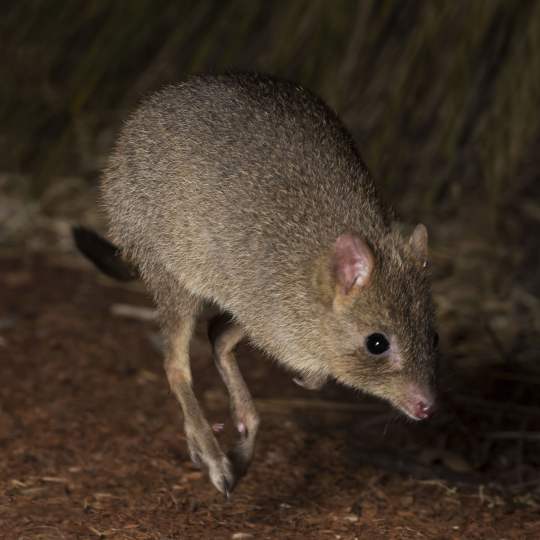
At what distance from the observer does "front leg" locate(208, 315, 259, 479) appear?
3965mm

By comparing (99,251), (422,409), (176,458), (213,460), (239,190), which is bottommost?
(176,458)

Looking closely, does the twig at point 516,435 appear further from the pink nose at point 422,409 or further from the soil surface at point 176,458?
the pink nose at point 422,409

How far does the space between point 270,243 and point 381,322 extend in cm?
46

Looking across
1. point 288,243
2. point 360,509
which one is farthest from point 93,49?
point 360,509

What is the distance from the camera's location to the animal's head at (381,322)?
358cm

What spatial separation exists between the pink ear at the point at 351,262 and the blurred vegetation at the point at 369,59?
145 cm

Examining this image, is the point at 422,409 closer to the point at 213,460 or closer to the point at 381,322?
the point at 381,322

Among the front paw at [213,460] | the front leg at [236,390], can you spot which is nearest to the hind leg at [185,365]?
the front paw at [213,460]

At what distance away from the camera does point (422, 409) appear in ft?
11.8

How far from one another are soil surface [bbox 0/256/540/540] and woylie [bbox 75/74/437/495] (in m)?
0.35

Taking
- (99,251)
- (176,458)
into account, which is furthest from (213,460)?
(99,251)

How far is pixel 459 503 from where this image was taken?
4250mm

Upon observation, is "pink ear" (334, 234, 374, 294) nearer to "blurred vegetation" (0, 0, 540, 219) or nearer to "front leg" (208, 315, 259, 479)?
"front leg" (208, 315, 259, 479)

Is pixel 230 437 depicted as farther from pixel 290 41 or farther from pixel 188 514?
pixel 290 41
